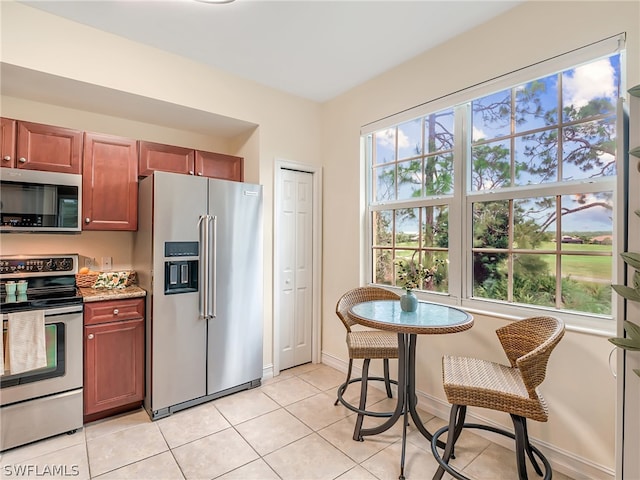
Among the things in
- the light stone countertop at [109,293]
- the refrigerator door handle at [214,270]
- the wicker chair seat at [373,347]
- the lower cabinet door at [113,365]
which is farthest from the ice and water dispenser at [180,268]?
the wicker chair seat at [373,347]

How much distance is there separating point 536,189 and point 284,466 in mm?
2368

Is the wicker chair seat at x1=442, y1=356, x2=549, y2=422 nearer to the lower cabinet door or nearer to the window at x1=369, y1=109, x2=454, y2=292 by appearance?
the window at x1=369, y1=109, x2=454, y2=292

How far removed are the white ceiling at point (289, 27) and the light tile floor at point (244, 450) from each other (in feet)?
9.56

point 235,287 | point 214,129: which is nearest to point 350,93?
point 214,129

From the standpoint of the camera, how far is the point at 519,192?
216 cm

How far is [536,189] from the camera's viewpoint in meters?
2.08

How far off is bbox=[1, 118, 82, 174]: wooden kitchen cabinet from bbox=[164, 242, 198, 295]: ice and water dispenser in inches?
39.0

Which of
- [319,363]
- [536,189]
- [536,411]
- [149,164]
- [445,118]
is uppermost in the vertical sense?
[445,118]

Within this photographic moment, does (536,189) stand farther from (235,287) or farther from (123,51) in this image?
(123,51)

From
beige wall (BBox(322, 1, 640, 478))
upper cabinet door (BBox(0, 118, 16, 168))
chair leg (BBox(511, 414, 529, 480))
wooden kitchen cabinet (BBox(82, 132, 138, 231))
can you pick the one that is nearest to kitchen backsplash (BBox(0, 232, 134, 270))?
wooden kitchen cabinet (BBox(82, 132, 138, 231))

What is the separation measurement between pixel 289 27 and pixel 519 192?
2.00 metres

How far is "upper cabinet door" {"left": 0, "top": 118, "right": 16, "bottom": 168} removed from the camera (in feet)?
7.36

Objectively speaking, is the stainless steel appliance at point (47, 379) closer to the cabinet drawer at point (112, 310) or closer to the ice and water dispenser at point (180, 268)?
the cabinet drawer at point (112, 310)

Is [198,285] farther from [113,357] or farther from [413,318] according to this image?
[413,318]
